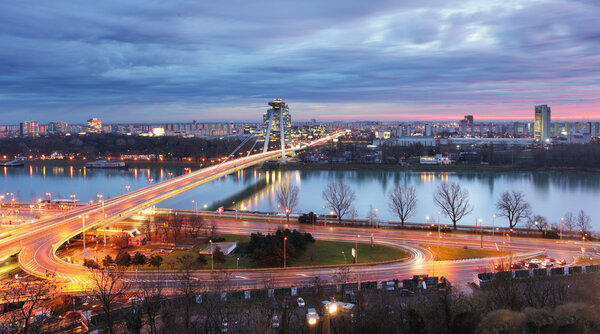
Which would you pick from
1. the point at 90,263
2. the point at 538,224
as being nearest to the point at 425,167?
the point at 538,224

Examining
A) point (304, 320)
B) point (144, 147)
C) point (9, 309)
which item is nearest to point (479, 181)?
point (304, 320)

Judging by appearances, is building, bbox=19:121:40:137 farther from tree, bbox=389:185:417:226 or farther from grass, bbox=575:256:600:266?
grass, bbox=575:256:600:266

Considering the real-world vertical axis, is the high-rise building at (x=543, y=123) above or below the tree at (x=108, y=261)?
above

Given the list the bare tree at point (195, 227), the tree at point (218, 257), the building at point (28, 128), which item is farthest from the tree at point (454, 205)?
the building at point (28, 128)

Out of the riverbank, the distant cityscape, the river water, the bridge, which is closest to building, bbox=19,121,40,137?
the distant cityscape

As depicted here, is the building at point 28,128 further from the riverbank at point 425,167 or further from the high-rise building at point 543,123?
the high-rise building at point 543,123

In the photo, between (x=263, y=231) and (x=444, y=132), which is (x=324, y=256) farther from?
(x=444, y=132)
